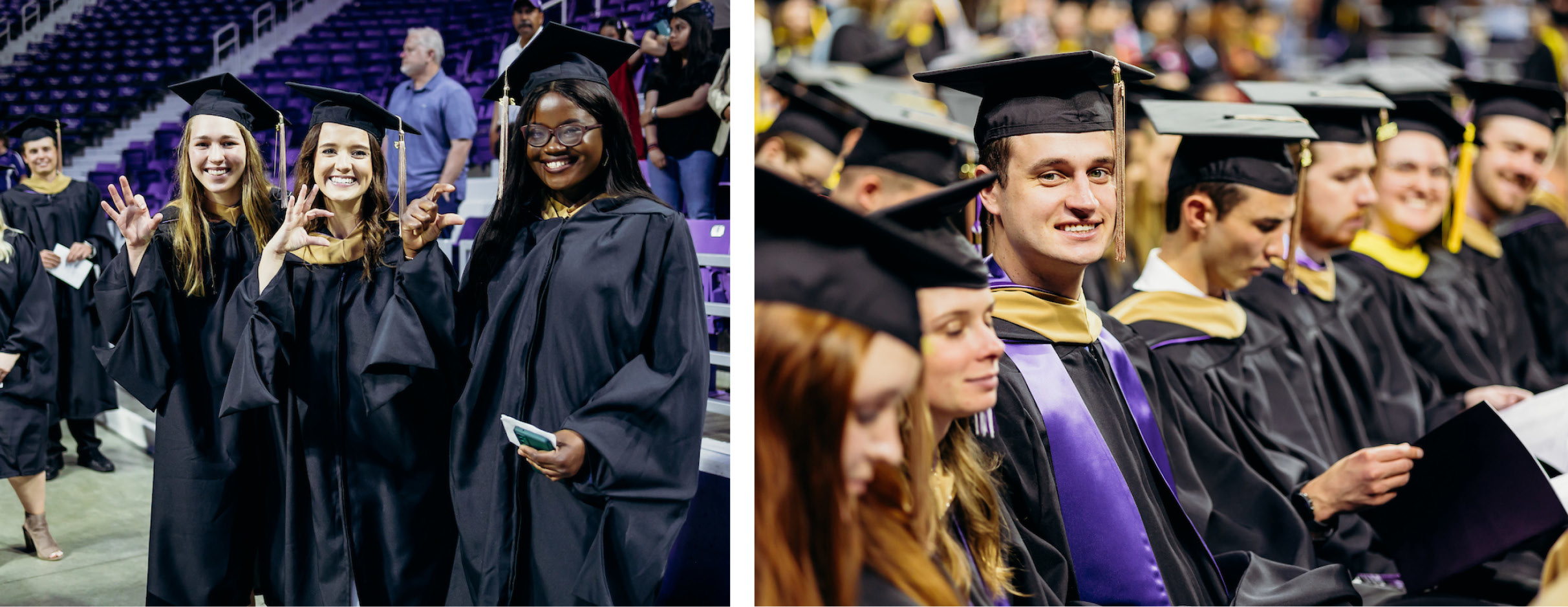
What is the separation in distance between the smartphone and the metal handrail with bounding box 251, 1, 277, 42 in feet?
4.51

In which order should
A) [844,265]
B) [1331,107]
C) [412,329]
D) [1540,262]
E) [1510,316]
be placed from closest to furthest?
1. [844,265]
2. [412,329]
3. [1331,107]
4. [1510,316]
5. [1540,262]

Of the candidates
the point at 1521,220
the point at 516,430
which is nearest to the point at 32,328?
the point at 516,430

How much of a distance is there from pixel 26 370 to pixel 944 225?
8.64 feet

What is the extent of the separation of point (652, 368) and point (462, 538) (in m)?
0.73

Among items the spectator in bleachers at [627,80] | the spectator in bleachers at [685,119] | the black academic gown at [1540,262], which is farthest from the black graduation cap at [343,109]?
the black academic gown at [1540,262]

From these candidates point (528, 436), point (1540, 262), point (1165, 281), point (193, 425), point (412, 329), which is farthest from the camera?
point (1540, 262)

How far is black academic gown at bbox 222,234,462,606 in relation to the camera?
101 inches

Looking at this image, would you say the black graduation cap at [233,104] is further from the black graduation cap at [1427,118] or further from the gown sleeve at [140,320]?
the black graduation cap at [1427,118]

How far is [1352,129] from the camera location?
320cm

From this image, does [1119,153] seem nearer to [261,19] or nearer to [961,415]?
[961,415]

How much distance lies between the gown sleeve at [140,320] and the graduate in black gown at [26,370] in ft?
0.81

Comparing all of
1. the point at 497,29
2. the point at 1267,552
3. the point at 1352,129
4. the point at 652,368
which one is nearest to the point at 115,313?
the point at 497,29

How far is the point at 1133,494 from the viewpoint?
7.72 ft

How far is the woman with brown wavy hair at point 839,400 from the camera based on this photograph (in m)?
1.72
